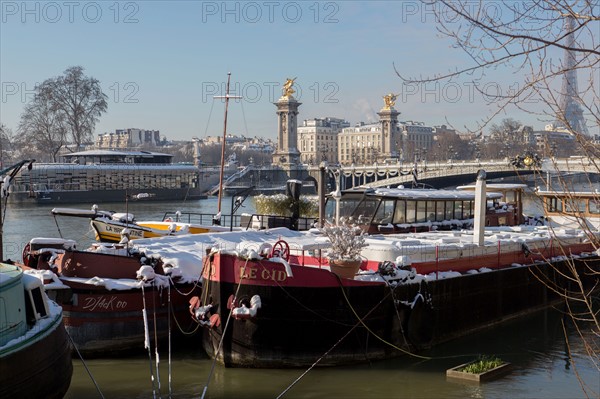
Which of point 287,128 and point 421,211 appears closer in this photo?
point 421,211

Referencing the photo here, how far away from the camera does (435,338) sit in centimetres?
1706

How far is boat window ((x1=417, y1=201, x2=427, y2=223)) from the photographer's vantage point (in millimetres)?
22812

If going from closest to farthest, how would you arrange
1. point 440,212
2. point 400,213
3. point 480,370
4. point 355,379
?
point 355,379, point 480,370, point 400,213, point 440,212

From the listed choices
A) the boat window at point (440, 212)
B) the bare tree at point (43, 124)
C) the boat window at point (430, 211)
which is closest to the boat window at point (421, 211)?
the boat window at point (430, 211)

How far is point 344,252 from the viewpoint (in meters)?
15.5

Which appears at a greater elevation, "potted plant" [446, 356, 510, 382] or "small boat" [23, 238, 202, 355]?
"small boat" [23, 238, 202, 355]

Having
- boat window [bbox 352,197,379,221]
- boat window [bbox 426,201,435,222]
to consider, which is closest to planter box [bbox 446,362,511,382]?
boat window [bbox 352,197,379,221]

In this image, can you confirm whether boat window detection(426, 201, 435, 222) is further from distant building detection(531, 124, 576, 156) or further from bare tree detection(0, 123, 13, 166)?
bare tree detection(0, 123, 13, 166)

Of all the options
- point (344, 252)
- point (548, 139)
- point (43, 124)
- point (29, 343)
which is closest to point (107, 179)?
point (43, 124)

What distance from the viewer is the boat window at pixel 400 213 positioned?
72.0ft

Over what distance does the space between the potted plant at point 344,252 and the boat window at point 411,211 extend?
681 centimetres

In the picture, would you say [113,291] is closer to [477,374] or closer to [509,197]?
[477,374]

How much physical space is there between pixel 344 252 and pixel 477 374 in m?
3.46

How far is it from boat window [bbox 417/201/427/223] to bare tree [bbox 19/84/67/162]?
95.8 meters
